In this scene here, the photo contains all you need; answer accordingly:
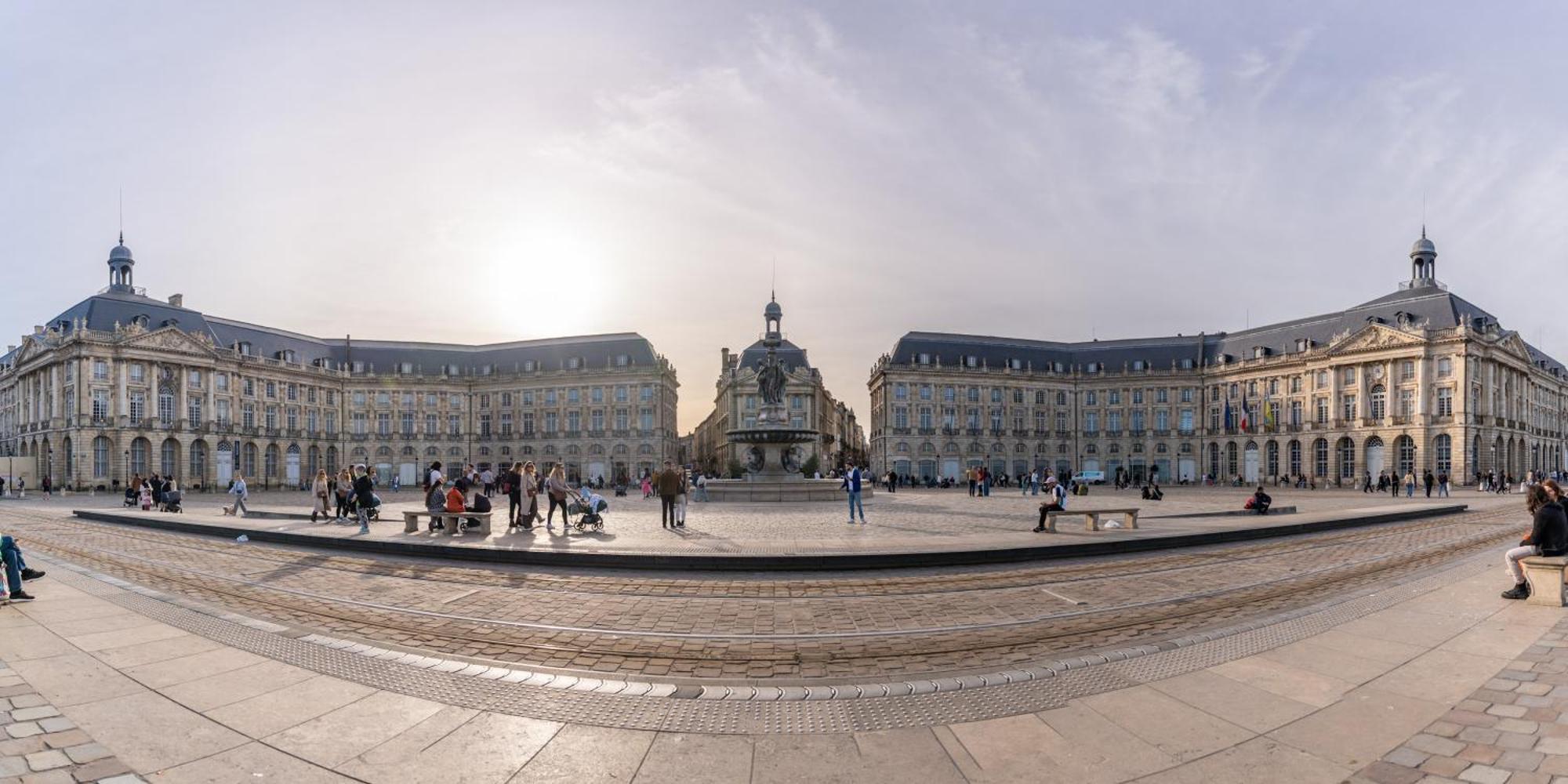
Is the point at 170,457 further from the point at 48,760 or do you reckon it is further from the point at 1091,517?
the point at 48,760

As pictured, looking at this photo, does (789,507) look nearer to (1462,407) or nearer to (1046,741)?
(1046,741)

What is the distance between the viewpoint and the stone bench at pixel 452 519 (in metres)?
18.1

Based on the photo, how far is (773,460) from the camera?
120ft

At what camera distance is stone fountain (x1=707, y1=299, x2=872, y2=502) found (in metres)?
32.9

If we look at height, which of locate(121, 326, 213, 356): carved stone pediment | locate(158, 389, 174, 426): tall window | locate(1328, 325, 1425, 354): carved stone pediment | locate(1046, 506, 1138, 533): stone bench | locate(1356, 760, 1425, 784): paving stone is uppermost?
locate(121, 326, 213, 356): carved stone pediment

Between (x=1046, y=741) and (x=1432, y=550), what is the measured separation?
52.1 ft

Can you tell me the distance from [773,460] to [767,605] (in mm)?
26388

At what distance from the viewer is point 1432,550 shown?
16016 millimetres

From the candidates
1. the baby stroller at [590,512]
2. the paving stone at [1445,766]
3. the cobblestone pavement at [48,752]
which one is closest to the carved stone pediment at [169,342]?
the baby stroller at [590,512]

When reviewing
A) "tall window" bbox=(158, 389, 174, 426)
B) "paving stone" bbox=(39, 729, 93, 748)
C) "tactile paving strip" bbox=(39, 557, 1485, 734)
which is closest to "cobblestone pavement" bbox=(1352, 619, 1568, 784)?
"tactile paving strip" bbox=(39, 557, 1485, 734)

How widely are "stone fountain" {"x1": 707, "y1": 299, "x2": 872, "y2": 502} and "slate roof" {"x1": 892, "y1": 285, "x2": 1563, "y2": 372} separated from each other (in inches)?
2136

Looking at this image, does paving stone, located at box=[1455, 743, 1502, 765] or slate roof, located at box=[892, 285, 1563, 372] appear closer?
paving stone, located at box=[1455, 743, 1502, 765]

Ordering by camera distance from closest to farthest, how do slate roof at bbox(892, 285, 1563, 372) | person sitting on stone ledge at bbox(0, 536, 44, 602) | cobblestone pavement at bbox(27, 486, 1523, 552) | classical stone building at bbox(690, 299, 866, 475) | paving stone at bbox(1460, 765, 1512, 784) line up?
paving stone at bbox(1460, 765, 1512, 784)
person sitting on stone ledge at bbox(0, 536, 44, 602)
cobblestone pavement at bbox(27, 486, 1523, 552)
slate roof at bbox(892, 285, 1563, 372)
classical stone building at bbox(690, 299, 866, 475)

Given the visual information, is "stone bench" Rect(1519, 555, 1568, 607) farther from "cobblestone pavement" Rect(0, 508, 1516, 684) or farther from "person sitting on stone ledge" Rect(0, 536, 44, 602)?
"person sitting on stone ledge" Rect(0, 536, 44, 602)
